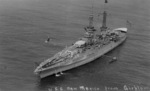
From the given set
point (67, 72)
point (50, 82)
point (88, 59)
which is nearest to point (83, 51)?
point (88, 59)

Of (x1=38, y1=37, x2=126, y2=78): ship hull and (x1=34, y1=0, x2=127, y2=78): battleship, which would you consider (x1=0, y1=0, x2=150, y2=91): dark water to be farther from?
(x1=34, y1=0, x2=127, y2=78): battleship

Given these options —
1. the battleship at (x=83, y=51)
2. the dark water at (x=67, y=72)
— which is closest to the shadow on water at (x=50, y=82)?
the dark water at (x=67, y=72)

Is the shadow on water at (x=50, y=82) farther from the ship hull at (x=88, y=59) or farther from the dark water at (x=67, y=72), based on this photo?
the ship hull at (x=88, y=59)

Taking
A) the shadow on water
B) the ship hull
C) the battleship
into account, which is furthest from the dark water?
the battleship

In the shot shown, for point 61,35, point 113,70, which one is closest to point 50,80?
point 113,70

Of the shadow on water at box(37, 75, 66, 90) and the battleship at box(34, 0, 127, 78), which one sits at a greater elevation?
the battleship at box(34, 0, 127, 78)

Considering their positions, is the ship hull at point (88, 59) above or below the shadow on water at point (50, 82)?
above

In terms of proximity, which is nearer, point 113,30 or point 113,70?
point 113,70

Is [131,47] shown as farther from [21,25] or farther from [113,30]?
[21,25]
